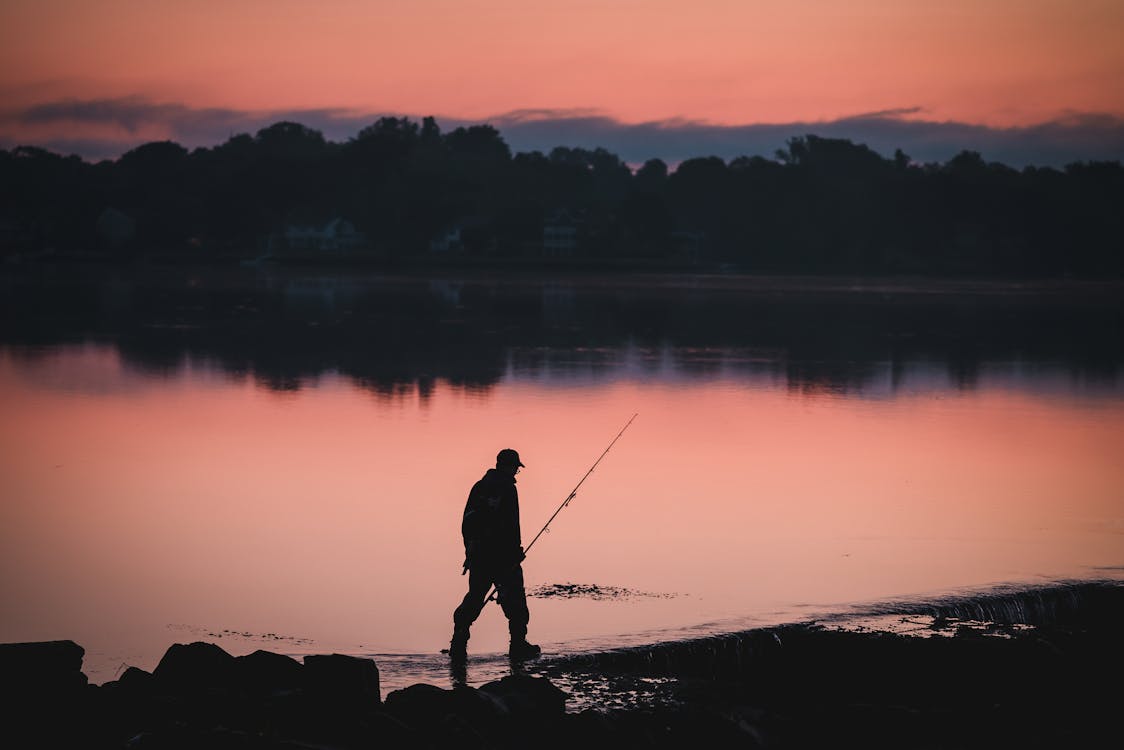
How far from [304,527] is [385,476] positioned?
13.1ft

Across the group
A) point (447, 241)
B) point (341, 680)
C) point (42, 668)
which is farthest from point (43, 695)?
point (447, 241)

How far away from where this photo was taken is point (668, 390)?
37594 mm

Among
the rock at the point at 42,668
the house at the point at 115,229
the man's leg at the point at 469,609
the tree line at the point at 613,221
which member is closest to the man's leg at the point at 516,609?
the man's leg at the point at 469,609

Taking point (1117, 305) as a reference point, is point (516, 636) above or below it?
above

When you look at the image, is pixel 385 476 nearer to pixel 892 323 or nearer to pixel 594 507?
pixel 594 507

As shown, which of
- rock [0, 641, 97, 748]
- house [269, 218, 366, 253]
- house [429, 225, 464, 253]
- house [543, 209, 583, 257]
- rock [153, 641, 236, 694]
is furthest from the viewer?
house [269, 218, 366, 253]

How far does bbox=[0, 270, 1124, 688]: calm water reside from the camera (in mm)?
15016

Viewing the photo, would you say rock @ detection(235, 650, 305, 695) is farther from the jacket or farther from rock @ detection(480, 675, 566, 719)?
the jacket

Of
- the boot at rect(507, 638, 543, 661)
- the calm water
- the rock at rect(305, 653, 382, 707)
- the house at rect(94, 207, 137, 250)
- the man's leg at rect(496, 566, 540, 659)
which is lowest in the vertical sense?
the house at rect(94, 207, 137, 250)

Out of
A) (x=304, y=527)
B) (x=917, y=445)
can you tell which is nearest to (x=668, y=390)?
(x=917, y=445)

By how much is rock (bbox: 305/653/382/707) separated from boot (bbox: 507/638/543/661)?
2422mm

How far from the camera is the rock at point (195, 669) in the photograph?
35.6 ft


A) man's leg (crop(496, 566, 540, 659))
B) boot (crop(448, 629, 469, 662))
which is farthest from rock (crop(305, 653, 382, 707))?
man's leg (crop(496, 566, 540, 659))

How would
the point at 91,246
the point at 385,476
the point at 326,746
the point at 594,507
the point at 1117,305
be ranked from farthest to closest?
the point at 91,246
the point at 1117,305
the point at 385,476
the point at 594,507
the point at 326,746
